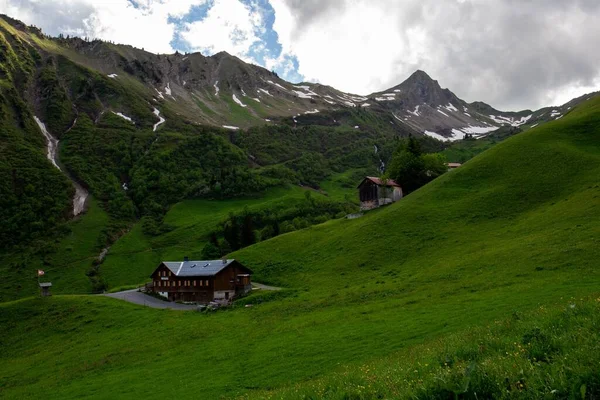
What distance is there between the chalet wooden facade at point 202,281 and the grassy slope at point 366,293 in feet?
14.4

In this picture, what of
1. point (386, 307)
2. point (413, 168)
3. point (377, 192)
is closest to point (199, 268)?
point (377, 192)

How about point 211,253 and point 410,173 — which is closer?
point 410,173

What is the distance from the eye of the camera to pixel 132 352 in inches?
1838

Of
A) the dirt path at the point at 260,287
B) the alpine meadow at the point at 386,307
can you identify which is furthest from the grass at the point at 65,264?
the dirt path at the point at 260,287

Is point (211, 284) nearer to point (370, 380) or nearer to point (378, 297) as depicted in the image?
point (378, 297)

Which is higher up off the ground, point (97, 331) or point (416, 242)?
point (416, 242)

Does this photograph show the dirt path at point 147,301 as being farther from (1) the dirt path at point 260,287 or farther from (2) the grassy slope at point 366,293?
(1) the dirt path at point 260,287

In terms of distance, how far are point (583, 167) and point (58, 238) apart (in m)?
172

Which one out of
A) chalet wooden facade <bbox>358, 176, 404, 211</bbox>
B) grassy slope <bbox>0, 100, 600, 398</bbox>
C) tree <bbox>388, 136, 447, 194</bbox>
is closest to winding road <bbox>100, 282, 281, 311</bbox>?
grassy slope <bbox>0, 100, 600, 398</bbox>

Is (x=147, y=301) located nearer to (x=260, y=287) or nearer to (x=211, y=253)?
(x=260, y=287)

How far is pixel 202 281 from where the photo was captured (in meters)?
84.5

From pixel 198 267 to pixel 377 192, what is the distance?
4412cm

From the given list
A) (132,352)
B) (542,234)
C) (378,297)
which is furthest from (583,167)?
(132,352)

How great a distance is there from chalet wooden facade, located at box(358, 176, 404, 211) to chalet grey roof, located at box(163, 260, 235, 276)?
38.5 m
